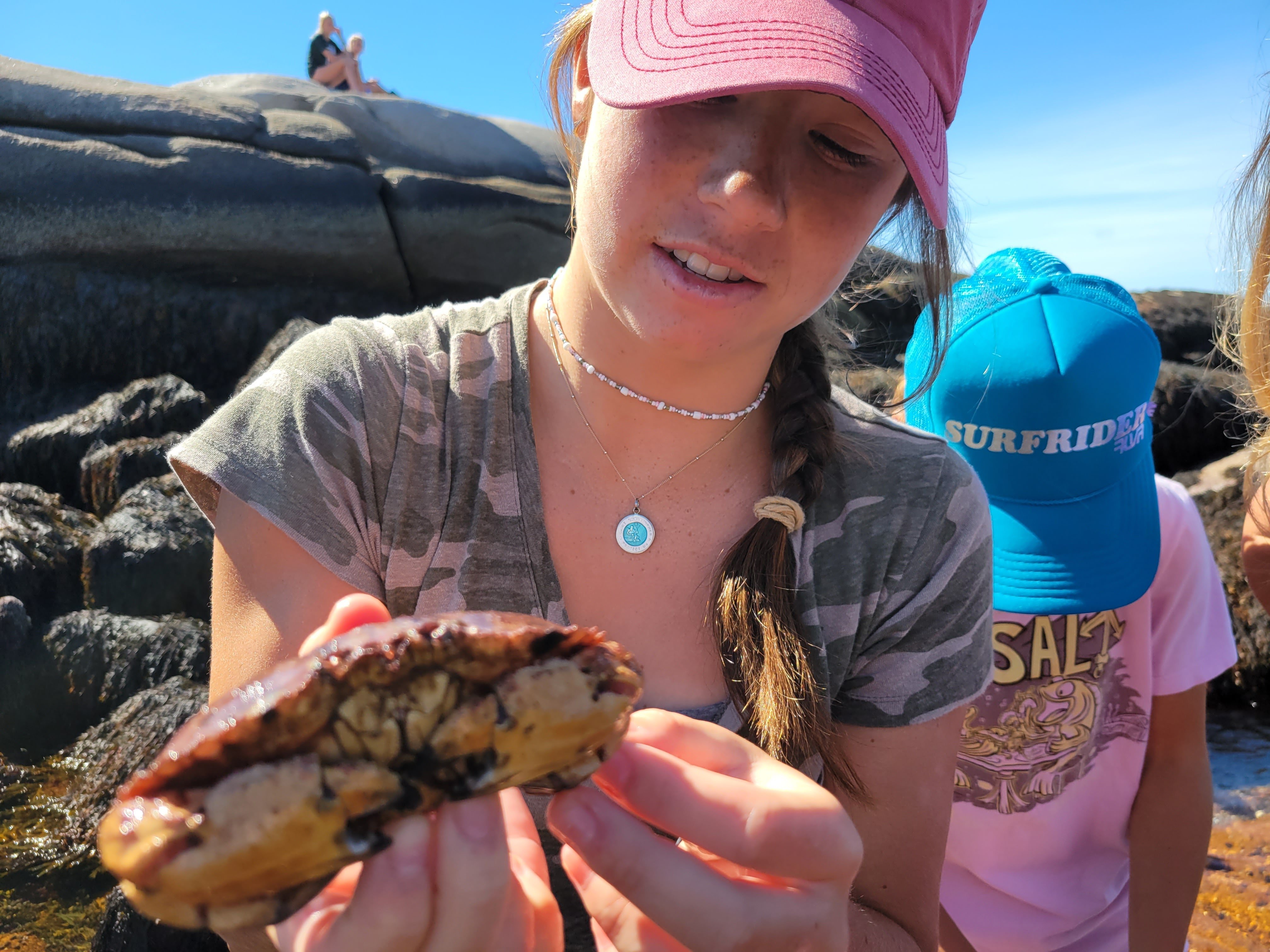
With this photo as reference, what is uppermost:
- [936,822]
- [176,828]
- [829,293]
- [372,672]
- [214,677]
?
[829,293]

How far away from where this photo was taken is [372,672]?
0.97 m

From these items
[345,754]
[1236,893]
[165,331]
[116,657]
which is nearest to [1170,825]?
[345,754]

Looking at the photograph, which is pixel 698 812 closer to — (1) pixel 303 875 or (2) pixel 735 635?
(1) pixel 303 875

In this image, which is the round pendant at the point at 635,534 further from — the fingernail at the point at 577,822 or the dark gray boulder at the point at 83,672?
the dark gray boulder at the point at 83,672

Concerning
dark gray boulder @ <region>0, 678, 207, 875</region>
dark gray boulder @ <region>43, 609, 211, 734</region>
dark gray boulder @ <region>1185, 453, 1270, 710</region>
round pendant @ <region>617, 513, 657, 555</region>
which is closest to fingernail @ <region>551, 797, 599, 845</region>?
round pendant @ <region>617, 513, 657, 555</region>

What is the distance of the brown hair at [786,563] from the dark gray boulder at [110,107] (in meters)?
11.2

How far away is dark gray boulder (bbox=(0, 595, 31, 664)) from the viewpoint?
6.64 meters

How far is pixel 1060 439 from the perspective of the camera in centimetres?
232

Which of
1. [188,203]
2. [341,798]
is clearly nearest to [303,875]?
[341,798]

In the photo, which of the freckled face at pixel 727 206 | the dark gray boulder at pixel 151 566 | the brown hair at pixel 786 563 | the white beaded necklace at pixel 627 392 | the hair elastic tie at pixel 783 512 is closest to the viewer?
the freckled face at pixel 727 206

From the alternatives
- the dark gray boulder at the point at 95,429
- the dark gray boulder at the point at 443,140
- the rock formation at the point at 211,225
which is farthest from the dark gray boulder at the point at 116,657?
the dark gray boulder at the point at 443,140

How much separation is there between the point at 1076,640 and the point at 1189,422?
8.08 m

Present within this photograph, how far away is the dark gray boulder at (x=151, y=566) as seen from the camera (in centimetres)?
689

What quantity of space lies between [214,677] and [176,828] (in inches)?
26.0
